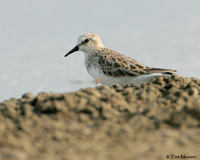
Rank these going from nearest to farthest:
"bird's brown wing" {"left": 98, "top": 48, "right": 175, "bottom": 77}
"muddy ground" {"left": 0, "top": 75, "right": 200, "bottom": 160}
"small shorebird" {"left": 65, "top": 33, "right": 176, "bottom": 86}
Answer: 1. "muddy ground" {"left": 0, "top": 75, "right": 200, "bottom": 160}
2. "small shorebird" {"left": 65, "top": 33, "right": 176, "bottom": 86}
3. "bird's brown wing" {"left": 98, "top": 48, "right": 175, "bottom": 77}

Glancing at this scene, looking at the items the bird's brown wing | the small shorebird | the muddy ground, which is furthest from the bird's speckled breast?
the muddy ground

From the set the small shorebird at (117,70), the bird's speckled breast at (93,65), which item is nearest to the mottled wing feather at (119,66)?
the small shorebird at (117,70)

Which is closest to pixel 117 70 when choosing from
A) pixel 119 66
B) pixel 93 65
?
pixel 119 66

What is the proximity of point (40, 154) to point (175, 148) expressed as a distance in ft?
4.75

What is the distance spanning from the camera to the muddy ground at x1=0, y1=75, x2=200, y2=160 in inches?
165

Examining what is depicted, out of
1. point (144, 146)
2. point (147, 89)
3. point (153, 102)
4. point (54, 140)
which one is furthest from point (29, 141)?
point (147, 89)

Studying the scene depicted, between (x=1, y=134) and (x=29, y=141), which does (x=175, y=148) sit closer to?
(x=29, y=141)

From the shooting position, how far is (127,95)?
620 cm

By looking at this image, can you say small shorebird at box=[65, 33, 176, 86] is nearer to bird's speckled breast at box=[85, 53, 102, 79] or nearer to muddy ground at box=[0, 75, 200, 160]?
bird's speckled breast at box=[85, 53, 102, 79]

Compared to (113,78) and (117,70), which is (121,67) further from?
(113,78)

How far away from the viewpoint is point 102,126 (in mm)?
4816

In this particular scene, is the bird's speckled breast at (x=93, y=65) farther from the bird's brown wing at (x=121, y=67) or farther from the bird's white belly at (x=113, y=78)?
the bird's brown wing at (x=121, y=67)

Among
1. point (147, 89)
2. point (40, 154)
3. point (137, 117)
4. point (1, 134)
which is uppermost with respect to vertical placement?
point (147, 89)

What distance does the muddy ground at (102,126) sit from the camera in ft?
13.8
